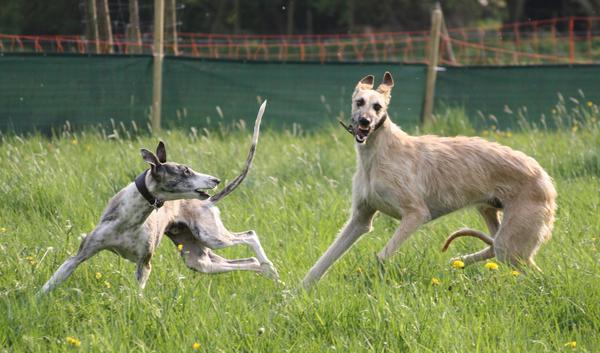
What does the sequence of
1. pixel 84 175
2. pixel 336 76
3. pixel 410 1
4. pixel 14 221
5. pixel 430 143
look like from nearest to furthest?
pixel 430 143
pixel 14 221
pixel 84 175
pixel 336 76
pixel 410 1

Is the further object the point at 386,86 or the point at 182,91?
the point at 182,91

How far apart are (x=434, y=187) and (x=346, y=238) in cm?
63

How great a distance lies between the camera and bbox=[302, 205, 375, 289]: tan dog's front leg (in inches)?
222

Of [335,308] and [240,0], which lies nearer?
[335,308]

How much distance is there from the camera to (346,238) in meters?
5.85

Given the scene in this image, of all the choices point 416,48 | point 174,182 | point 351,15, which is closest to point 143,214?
point 174,182

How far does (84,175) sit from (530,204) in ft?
12.2

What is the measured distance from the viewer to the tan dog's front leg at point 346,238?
18.5 feet

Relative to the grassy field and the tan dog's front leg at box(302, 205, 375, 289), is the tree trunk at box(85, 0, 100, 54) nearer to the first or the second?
the grassy field

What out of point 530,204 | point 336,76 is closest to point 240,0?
point 336,76

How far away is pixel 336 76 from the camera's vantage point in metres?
11.5

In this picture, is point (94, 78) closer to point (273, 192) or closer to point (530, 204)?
point (273, 192)

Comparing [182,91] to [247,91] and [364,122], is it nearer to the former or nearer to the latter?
[247,91]

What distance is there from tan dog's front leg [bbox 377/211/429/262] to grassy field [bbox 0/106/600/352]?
0.08 metres
